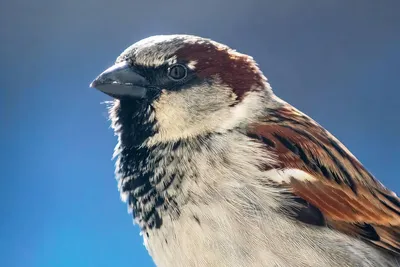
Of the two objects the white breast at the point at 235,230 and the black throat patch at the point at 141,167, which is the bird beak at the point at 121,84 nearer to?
the black throat patch at the point at 141,167

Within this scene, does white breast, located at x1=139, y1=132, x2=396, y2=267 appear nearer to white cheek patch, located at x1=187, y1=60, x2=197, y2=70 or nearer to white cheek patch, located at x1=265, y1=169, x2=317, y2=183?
white cheek patch, located at x1=265, y1=169, x2=317, y2=183

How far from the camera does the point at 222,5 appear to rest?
60.4 inches

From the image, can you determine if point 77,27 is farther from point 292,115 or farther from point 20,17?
point 292,115

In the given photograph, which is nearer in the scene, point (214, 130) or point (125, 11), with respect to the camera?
point (214, 130)

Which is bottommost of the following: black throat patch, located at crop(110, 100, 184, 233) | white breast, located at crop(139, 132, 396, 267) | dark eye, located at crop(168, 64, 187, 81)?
white breast, located at crop(139, 132, 396, 267)

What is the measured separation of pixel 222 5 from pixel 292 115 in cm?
68

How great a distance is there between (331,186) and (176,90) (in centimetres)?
27

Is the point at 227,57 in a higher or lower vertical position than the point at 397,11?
lower

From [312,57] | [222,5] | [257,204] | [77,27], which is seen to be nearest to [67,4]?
[77,27]

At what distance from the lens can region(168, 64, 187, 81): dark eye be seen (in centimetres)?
88

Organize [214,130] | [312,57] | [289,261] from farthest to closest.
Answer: [312,57]
[214,130]
[289,261]

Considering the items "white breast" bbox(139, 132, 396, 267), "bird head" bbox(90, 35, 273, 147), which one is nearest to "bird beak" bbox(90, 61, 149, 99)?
"bird head" bbox(90, 35, 273, 147)

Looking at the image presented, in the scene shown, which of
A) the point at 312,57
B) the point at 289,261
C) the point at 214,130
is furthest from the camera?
the point at 312,57

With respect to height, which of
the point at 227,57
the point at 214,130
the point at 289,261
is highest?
the point at 227,57
